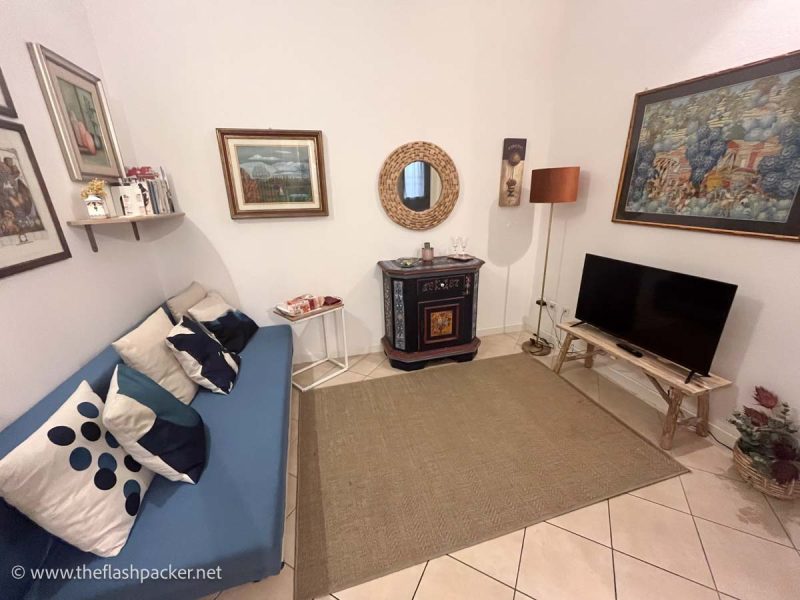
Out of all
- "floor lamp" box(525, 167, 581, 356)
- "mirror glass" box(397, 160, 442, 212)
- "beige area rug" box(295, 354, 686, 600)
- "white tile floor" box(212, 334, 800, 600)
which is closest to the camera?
"white tile floor" box(212, 334, 800, 600)

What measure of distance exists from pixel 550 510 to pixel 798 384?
4.58 feet

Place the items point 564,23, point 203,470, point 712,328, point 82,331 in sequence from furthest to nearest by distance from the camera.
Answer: point 564,23, point 712,328, point 82,331, point 203,470

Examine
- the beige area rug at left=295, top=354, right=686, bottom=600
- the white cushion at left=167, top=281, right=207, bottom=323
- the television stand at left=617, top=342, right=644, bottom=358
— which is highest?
the white cushion at left=167, top=281, right=207, bottom=323

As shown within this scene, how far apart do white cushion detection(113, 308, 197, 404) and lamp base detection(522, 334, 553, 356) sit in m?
2.67

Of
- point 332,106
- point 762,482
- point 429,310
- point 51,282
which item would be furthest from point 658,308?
point 51,282

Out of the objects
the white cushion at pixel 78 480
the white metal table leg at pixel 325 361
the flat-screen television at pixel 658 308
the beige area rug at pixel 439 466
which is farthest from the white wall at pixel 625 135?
the white cushion at pixel 78 480

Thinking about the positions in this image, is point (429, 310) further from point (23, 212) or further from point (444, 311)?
point (23, 212)

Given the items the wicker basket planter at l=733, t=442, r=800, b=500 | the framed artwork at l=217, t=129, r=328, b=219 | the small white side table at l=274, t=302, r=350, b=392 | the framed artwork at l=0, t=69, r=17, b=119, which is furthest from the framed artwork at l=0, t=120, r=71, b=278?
the wicker basket planter at l=733, t=442, r=800, b=500

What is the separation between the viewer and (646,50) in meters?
2.06

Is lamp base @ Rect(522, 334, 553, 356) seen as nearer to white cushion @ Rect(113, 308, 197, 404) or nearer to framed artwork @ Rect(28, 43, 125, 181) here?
white cushion @ Rect(113, 308, 197, 404)

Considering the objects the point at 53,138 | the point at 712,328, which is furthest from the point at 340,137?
the point at 712,328

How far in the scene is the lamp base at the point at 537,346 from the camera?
2992mm

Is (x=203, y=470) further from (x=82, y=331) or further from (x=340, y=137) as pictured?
(x=340, y=137)

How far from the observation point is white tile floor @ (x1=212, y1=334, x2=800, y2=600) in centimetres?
125
